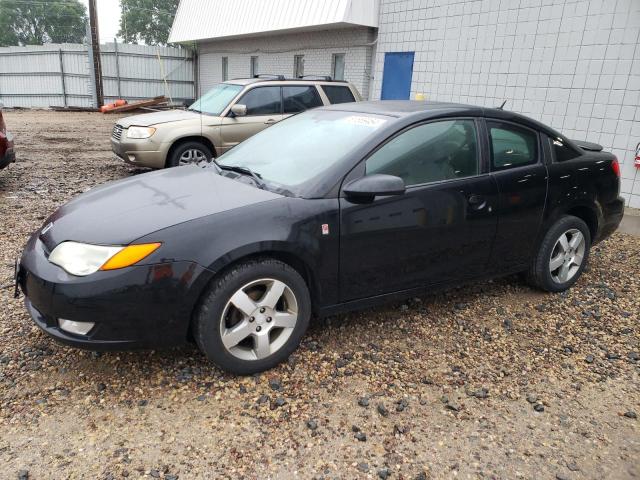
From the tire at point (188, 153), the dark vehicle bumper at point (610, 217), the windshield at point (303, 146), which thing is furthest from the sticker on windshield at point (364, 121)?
the tire at point (188, 153)

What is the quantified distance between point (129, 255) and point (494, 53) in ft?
27.2

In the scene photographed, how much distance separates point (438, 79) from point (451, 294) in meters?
7.06

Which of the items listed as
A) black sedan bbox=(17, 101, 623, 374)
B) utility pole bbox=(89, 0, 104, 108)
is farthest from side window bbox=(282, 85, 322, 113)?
utility pole bbox=(89, 0, 104, 108)

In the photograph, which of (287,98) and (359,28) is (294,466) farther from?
(359,28)

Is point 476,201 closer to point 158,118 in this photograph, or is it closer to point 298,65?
point 158,118

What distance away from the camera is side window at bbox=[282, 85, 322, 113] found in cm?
836

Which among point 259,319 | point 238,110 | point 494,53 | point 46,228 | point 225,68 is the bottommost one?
point 259,319

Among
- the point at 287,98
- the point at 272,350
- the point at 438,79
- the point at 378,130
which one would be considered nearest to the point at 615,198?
the point at 378,130

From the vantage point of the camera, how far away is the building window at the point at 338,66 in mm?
13203

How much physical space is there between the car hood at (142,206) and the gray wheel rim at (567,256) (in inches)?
103

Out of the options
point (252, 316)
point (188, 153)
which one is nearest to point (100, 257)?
point (252, 316)

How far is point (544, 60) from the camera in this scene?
8.18 metres

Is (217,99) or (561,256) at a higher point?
(217,99)

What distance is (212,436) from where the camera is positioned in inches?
98.3
